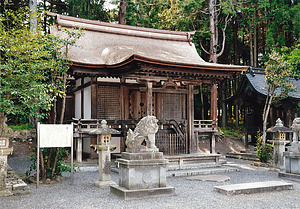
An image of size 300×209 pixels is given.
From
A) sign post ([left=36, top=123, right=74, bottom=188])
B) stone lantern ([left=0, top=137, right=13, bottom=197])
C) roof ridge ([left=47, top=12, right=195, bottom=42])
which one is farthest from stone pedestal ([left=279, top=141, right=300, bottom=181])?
roof ridge ([left=47, top=12, right=195, bottom=42])

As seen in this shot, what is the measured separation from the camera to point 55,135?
8023 millimetres

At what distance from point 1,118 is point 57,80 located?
184 cm

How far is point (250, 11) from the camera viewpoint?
70.4ft

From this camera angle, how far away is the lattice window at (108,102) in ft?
42.2

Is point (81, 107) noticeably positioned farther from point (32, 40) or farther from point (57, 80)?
point (32, 40)

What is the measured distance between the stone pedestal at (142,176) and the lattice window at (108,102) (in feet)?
20.0

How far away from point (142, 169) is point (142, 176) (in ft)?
0.51

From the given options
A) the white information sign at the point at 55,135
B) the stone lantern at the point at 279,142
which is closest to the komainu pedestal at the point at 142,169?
the white information sign at the point at 55,135

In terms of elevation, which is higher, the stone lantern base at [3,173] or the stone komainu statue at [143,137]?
the stone komainu statue at [143,137]

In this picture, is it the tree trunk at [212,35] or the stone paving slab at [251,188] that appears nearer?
the stone paving slab at [251,188]

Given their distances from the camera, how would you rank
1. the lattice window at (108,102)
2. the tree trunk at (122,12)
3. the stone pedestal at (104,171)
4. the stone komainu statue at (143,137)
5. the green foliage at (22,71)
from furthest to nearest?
the tree trunk at (122,12)
the lattice window at (108,102)
the stone pedestal at (104,171)
the green foliage at (22,71)
the stone komainu statue at (143,137)

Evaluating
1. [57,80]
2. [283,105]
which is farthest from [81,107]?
[283,105]

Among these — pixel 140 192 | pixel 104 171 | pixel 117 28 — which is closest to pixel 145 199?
pixel 140 192

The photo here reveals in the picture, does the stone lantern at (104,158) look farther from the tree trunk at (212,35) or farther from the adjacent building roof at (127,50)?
the tree trunk at (212,35)
